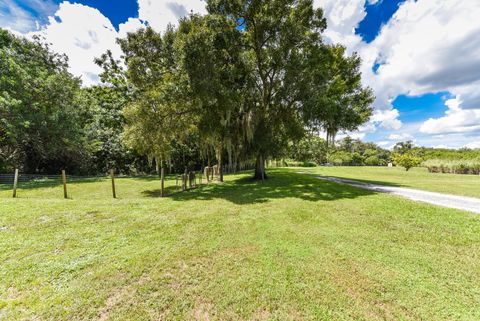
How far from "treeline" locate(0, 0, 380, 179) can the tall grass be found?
15.5 metres

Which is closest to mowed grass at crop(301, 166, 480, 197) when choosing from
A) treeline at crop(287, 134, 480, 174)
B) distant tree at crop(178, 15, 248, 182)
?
treeline at crop(287, 134, 480, 174)

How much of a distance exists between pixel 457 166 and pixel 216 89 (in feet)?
86.9

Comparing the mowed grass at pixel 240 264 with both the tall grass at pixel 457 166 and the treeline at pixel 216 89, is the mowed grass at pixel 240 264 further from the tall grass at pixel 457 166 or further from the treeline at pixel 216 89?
the tall grass at pixel 457 166

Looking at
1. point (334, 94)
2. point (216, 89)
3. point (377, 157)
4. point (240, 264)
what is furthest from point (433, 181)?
point (377, 157)

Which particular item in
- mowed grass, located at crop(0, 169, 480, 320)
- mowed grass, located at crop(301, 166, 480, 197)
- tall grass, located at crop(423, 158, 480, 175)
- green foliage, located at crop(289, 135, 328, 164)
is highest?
green foliage, located at crop(289, 135, 328, 164)

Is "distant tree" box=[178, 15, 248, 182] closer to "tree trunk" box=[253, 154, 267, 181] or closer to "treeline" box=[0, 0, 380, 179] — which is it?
"treeline" box=[0, 0, 380, 179]

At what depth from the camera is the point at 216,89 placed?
8859mm

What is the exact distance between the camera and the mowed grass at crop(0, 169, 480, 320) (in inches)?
92.7

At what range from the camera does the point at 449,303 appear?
95.3 inches

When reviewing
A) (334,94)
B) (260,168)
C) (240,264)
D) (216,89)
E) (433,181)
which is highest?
(334,94)

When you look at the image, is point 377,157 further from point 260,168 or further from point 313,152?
point 260,168

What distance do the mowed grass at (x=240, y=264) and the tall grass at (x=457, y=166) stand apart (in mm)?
22147

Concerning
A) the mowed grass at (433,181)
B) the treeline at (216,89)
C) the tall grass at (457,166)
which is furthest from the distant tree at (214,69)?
the tall grass at (457,166)

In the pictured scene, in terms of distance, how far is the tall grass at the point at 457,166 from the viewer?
62.5ft
